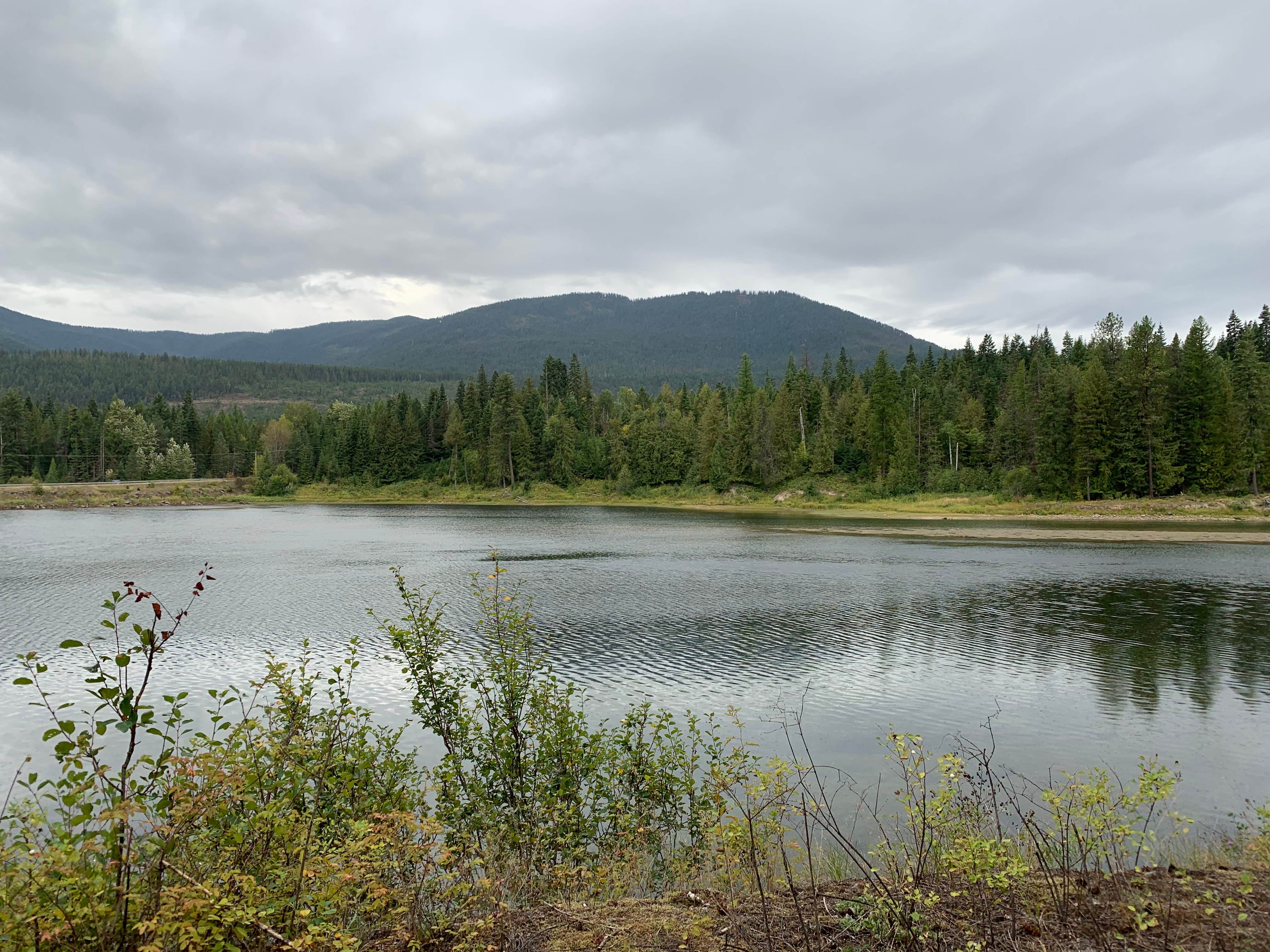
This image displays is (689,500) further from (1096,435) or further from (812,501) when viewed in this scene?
(1096,435)

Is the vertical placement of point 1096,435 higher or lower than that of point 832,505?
higher

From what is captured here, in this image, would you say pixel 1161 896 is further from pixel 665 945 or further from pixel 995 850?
pixel 665 945

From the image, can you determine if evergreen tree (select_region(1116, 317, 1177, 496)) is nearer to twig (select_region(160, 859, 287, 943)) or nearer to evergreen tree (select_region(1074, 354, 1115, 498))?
evergreen tree (select_region(1074, 354, 1115, 498))

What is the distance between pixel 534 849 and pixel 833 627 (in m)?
19.6

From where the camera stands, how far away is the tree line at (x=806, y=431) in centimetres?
7438

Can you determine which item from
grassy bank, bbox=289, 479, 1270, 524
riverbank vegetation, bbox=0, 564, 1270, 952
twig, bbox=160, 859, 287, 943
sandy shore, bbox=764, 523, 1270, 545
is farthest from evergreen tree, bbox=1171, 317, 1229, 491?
twig, bbox=160, 859, 287, 943

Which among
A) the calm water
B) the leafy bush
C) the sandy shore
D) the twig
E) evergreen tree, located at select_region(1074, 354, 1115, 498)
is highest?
evergreen tree, located at select_region(1074, 354, 1115, 498)

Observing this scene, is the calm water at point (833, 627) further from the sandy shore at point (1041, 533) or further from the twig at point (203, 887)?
the twig at point (203, 887)

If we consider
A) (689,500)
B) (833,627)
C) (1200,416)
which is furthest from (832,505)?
(833,627)

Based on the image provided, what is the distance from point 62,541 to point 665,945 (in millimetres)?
65096

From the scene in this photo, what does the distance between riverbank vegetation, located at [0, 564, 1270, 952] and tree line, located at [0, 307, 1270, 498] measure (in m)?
77.4

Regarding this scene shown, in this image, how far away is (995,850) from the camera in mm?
6648

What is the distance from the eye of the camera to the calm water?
15820 millimetres

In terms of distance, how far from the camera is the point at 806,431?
11444cm
